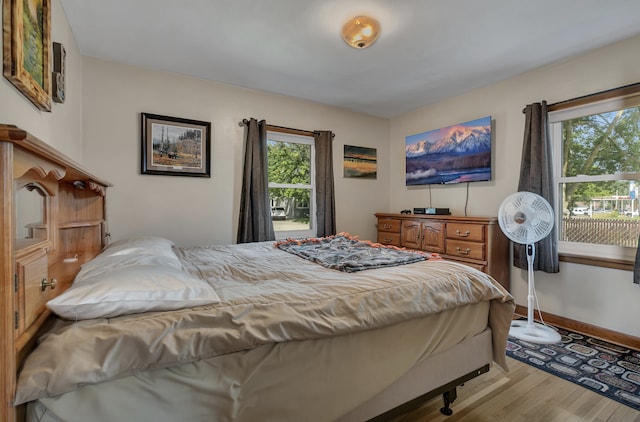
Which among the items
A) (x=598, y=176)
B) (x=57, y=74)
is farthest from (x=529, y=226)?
(x=57, y=74)

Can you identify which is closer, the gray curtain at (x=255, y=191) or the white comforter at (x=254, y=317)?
the white comforter at (x=254, y=317)

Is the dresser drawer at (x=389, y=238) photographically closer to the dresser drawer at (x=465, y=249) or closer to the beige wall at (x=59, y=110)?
the dresser drawer at (x=465, y=249)

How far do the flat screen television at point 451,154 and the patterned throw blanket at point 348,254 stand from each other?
1753 mm

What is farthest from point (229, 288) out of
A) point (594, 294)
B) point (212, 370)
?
point (594, 294)

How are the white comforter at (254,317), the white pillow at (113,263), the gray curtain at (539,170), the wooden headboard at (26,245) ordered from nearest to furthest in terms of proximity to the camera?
the wooden headboard at (26,245)
the white comforter at (254,317)
the white pillow at (113,263)
the gray curtain at (539,170)

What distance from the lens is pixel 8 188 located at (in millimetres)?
628

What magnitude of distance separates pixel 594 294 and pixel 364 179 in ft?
8.98

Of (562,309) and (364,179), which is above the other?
(364,179)

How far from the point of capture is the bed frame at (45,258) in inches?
25.1

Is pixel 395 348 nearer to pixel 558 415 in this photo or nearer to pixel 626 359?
pixel 558 415

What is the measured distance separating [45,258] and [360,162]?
12.3 ft

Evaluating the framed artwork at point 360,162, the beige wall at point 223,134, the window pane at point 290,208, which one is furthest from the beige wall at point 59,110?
the framed artwork at point 360,162

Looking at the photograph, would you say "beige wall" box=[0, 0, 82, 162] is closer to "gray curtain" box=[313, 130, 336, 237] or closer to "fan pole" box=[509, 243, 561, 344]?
"gray curtain" box=[313, 130, 336, 237]

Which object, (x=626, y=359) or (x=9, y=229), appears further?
(x=626, y=359)
